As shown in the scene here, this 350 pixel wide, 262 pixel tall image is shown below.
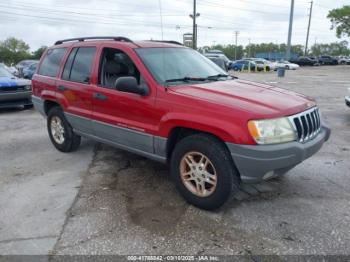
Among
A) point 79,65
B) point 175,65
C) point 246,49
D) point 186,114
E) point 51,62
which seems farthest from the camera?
point 246,49

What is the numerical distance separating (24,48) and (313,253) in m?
87.0

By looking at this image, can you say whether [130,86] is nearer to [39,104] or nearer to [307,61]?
[39,104]

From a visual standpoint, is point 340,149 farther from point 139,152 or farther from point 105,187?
point 105,187

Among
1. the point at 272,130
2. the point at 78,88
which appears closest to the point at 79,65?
the point at 78,88

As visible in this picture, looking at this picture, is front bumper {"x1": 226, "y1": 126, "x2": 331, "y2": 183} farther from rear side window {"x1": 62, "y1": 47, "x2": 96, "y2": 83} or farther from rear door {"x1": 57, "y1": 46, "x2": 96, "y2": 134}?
rear side window {"x1": 62, "y1": 47, "x2": 96, "y2": 83}

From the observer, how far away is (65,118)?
→ 5480 mm

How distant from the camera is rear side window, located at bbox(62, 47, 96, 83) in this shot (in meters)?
4.89

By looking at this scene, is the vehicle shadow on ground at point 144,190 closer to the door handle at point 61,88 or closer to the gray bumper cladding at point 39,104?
the door handle at point 61,88

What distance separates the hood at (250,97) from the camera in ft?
11.0

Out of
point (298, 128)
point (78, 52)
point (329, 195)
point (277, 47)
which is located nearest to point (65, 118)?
point (78, 52)

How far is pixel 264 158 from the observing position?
3.18 meters

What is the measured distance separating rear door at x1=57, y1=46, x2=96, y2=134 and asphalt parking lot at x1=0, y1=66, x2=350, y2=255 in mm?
712

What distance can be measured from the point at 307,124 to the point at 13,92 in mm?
8945

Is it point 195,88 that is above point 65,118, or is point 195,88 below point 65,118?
above
